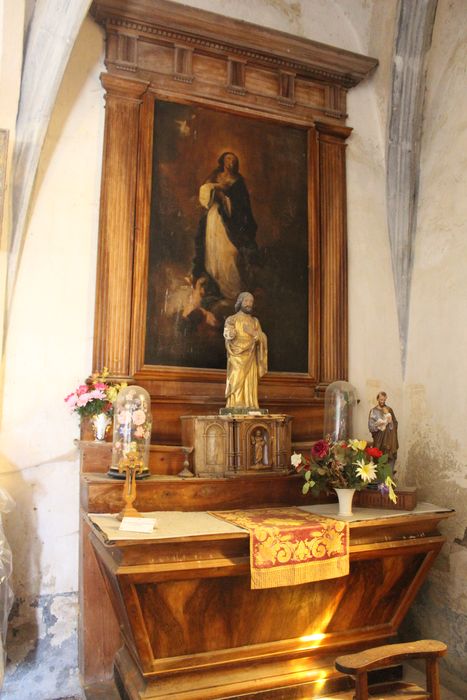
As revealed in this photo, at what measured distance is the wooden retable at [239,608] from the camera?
12.1 feet

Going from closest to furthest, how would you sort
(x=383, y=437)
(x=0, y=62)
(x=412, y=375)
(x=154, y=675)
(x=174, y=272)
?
(x=154, y=675), (x=0, y=62), (x=383, y=437), (x=174, y=272), (x=412, y=375)

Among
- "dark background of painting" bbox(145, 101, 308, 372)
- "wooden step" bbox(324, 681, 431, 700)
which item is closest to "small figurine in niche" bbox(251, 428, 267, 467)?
"dark background of painting" bbox(145, 101, 308, 372)

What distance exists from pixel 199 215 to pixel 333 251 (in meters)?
1.49

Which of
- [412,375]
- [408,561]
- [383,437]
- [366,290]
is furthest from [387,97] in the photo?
[408,561]

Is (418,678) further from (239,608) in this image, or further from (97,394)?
(97,394)

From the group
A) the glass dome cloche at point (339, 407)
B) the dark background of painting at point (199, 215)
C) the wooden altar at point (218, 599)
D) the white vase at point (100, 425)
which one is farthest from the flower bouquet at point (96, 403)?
the glass dome cloche at point (339, 407)

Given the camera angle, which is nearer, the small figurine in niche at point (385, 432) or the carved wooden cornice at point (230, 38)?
the small figurine in niche at point (385, 432)

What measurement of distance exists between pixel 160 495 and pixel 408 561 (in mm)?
1988

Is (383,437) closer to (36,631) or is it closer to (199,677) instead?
(199,677)

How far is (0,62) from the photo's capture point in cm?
464

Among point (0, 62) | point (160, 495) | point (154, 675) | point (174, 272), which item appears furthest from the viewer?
point (174, 272)

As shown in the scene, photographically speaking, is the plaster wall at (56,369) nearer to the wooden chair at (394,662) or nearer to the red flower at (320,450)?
the red flower at (320,450)

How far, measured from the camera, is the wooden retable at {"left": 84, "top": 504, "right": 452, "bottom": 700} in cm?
368

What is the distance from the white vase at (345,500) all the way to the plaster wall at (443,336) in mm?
1356
